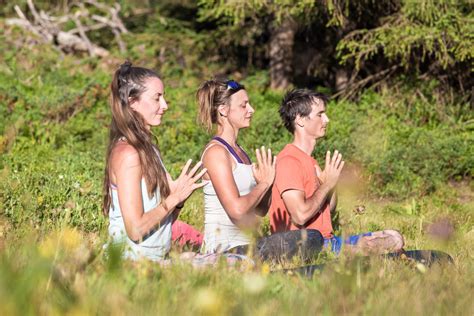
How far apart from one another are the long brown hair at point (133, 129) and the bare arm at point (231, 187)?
1.61ft

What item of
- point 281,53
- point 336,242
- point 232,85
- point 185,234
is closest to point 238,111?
point 232,85

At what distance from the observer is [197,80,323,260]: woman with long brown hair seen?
4926 mm

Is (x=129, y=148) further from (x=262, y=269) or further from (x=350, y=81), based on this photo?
(x=350, y=81)

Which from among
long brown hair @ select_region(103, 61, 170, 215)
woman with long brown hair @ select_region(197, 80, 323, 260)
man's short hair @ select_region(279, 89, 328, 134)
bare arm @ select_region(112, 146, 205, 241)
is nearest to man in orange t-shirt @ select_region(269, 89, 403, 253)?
man's short hair @ select_region(279, 89, 328, 134)

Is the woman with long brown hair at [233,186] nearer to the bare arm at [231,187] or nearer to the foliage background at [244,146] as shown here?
the bare arm at [231,187]

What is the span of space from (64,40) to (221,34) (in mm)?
3541

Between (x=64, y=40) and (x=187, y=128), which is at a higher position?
(x=64, y=40)

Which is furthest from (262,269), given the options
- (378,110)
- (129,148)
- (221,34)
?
(221,34)

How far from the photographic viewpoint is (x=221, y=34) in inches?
598

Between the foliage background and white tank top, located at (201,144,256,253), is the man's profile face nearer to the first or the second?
the foliage background

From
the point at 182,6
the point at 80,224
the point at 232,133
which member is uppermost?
the point at 182,6

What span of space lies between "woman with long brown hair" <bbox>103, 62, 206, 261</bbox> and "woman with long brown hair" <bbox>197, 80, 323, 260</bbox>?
44 centimetres

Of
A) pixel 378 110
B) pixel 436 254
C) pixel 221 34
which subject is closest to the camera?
pixel 436 254

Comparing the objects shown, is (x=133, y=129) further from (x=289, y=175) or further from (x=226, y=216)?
(x=289, y=175)
